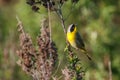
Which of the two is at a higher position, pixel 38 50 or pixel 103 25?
pixel 103 25

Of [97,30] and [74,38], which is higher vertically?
[97,30]

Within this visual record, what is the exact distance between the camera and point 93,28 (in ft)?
33.7

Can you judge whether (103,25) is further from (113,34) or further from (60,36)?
(60,36)

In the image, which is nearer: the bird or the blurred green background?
the bird

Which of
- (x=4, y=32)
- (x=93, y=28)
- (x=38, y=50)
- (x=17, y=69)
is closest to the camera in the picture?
(x=38, y=50)

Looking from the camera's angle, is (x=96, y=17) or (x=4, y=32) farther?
(x=4, y=32)

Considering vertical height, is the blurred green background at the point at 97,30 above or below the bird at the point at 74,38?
above

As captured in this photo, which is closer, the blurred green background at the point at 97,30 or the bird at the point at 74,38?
the bird at the point at 74,38

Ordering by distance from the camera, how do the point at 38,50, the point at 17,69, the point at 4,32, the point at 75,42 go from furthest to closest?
the point at 4,32 → the point at 17,69 → the point at 75,42 → the point at 38,50

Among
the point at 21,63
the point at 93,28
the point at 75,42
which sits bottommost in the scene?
the point at 21,63

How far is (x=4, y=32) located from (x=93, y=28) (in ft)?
7.80

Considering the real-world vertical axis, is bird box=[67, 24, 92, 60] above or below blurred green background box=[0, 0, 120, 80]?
below

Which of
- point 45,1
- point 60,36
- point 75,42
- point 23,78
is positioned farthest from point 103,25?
point 45,1

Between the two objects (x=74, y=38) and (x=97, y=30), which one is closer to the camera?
(x=74, y=38)
